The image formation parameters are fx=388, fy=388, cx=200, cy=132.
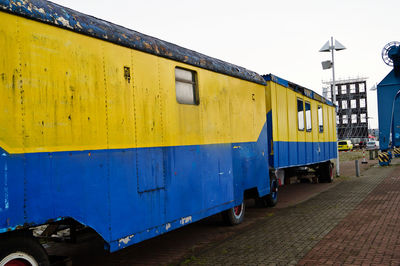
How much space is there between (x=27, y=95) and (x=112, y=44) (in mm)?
1423

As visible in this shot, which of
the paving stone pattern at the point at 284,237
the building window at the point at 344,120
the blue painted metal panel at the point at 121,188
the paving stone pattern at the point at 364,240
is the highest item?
the building window at the point at 344,120

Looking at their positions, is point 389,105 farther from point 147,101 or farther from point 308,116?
point 147,101

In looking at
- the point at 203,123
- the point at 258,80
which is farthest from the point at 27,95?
the point at 258,80

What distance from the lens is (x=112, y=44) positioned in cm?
473

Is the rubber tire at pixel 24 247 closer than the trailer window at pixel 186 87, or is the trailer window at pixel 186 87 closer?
the rubber tire at pixel 24 247

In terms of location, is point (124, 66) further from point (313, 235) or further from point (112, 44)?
point (313, 235)

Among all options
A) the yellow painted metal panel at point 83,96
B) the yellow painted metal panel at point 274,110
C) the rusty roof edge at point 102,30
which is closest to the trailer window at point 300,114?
the yellow painted metal panel at point 274,110

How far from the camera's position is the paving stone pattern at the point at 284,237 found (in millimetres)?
5711

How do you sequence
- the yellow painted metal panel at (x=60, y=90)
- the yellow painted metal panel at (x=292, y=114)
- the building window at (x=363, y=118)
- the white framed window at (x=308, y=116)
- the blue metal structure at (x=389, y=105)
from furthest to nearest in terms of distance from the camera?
1. the building window at (x=363, y=118)
2. the blue metal structure at (x=389, y=105)
3. the white framed window at (x=308, y=116)
4. the yellow painted metal panel at (x=292, y=114)
5. the yellow painted metal panel at (x=60, y=90)

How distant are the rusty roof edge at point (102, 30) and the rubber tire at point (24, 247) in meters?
2.10

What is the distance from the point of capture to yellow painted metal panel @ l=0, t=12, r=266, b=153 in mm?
3564

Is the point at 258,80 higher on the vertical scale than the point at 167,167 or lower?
higher

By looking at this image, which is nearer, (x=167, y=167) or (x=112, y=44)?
(x=112, y=44)

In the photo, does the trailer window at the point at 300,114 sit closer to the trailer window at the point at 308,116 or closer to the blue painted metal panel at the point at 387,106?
the trailer window at the point at 308,116
